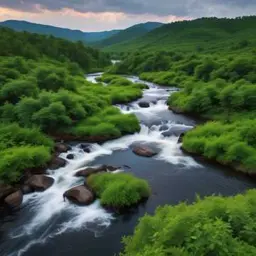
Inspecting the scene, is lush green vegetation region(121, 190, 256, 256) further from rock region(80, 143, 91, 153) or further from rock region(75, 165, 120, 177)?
rock region(80, 143, 91, 153)

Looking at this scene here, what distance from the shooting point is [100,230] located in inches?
713

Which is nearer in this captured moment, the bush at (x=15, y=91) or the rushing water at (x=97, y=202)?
the rushing water at (x=97, y=202)

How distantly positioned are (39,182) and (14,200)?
266 cm

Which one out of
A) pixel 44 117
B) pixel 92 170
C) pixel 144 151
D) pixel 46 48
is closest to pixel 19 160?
pixel 92 170

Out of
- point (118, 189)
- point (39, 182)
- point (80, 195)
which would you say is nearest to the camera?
point (118, 189)

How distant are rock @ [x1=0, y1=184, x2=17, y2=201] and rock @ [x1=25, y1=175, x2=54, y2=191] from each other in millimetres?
1279

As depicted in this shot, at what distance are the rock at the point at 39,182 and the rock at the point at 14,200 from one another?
1612 millimetres

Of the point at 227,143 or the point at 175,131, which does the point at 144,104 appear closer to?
the point at 175,131

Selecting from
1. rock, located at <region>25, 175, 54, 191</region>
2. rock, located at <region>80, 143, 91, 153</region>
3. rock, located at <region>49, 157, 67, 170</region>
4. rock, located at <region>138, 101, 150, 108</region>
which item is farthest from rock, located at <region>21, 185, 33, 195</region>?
rock, located at <region>138, 101, 150, 108</region>

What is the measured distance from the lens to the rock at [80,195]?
20.7 m

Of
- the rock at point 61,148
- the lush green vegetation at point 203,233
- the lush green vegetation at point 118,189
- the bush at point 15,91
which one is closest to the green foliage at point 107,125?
the rock at point 61,148

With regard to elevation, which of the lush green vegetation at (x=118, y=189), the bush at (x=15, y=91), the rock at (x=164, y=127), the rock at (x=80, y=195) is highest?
the bush at (x=15, y=91)

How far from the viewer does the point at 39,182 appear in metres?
23.2

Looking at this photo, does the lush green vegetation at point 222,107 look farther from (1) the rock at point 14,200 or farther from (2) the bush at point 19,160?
Result: (1) the rock at point 14,200
